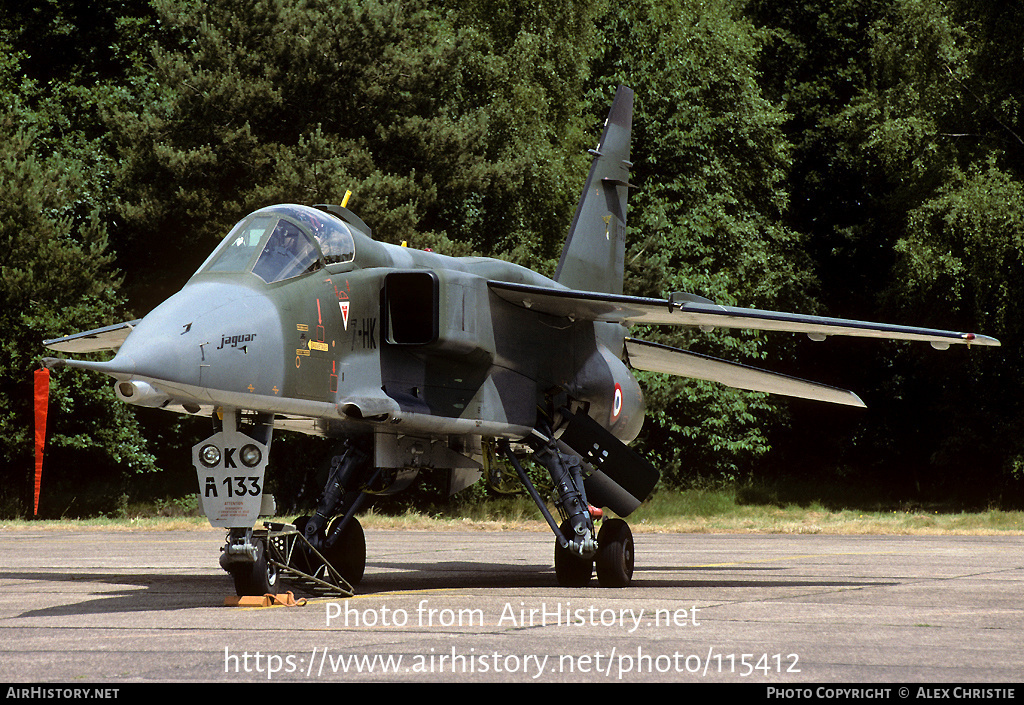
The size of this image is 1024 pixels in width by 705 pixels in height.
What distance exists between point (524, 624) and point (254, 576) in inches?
98.9

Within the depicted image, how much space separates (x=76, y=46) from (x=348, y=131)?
10739 millimetres

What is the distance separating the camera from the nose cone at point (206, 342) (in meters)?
7.86

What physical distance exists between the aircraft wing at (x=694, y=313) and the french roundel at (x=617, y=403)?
1232 mm

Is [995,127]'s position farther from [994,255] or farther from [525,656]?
[525,656]

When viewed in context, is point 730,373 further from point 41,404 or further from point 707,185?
point 707,185

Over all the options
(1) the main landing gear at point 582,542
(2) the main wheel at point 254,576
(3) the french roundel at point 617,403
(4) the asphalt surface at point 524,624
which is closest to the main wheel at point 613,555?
(1) the main landing gear at point 582,542

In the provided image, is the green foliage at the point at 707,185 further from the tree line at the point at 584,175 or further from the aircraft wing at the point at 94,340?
the aircraft wing at the point at 94,340

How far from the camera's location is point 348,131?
30078 millimetres

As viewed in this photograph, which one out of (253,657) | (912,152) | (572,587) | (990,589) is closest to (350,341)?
(572,587)

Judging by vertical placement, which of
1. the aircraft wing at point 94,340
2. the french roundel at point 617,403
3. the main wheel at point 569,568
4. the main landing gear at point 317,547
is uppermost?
the aircraft wing at point 94,340

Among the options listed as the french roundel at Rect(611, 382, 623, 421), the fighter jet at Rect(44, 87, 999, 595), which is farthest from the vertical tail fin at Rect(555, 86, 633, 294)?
the french roundel at Rect(611, 382, 623, 421)

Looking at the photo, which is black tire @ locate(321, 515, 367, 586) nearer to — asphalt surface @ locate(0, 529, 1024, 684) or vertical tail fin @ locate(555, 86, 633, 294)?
asphalt surface @ locate(0, 529, 1024, 684)

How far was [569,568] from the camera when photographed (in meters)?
11.2

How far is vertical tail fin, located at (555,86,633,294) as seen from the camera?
14328mm
